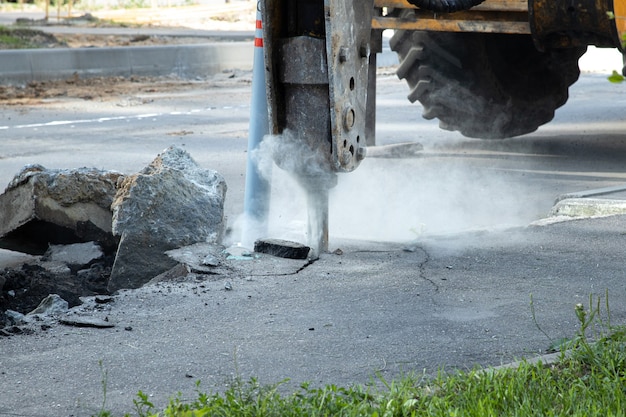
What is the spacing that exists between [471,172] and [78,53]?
30.0 feet

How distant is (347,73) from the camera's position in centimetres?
450

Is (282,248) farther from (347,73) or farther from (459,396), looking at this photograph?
(459,396)

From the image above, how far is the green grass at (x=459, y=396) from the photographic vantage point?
120 inches

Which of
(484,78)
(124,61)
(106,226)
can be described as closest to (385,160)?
(484,78)

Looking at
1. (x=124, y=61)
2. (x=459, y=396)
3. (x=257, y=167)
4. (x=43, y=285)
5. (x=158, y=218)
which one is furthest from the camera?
(x=124, y=61)

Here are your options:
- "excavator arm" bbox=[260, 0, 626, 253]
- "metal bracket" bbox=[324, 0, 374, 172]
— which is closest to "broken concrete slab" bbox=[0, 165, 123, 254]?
"excavator arm" bbox=[260, 0, 626, 253]

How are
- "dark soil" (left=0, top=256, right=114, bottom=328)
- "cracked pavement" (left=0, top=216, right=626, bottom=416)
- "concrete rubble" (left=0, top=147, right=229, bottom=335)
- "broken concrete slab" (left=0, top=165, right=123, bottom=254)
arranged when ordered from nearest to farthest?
"cracked pavement" (left=0, top=216, right=626, bottom=416), "dark soil" (left=0, top=256, right=114, bottom=328), "concrete rubble" (left=0, top=147, right=229, bottom=335), "broken concrete slab" (left=0, top=165, right=123, bottom=254)

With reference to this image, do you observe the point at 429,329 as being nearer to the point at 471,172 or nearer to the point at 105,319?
the point at 105,319

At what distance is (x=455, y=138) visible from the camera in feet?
34.1

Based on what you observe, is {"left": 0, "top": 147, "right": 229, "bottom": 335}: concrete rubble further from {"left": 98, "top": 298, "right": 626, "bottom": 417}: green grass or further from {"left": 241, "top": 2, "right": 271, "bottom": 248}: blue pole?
{"left": 98, "top": 298, "right": 626, "bottom": 417}: green grass

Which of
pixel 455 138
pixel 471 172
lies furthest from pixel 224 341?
pixel 455 138

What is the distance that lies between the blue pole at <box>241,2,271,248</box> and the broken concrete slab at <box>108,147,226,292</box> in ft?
0.60

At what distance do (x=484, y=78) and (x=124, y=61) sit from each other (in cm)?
904

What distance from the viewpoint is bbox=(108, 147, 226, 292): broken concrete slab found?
5.13 meters
